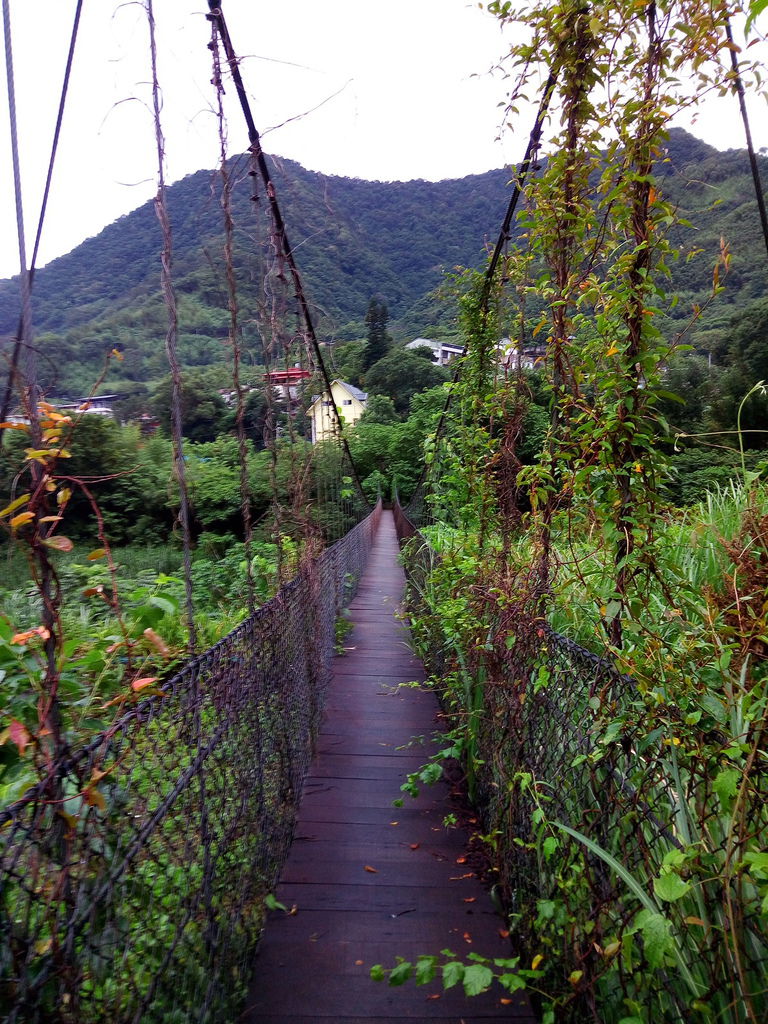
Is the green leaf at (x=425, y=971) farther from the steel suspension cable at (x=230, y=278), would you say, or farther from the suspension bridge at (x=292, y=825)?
the steel suspension cable at (x=230, y=278)

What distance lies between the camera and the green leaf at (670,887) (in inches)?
37.3

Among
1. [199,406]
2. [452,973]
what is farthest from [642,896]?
[199,406]

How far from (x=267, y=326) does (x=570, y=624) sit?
168 centimetres

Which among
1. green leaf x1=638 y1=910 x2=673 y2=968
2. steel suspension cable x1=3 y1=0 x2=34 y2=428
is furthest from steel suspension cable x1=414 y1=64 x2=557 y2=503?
green leaf x1=638 y1=910 x2=673 y2=968

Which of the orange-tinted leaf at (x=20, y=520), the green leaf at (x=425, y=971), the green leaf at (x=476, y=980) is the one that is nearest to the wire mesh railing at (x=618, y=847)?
the green leaf at (x=476, y=980)

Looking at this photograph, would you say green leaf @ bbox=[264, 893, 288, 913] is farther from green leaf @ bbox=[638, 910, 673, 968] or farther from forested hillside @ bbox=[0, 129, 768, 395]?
forested hillside @ bbox=[0, 129, 768, 395]

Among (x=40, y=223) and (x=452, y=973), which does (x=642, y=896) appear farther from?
(x=40, y=223)

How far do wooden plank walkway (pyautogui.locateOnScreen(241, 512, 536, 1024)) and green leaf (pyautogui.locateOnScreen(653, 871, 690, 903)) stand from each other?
0.93 meters

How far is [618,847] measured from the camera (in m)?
1.37

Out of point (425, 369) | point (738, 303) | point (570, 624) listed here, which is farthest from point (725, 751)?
point (425, 369)

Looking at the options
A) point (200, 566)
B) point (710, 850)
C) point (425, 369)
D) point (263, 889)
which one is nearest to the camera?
point (710, 850)

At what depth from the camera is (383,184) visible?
9008 millimetres

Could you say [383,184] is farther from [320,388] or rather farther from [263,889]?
[263,889]

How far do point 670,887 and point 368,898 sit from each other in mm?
1436
